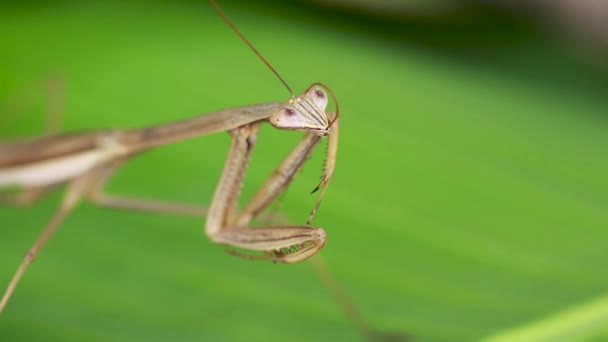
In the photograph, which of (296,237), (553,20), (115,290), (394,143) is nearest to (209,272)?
(115,290)

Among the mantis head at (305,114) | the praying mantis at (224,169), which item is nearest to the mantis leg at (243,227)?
the praying mantis at (224,169)

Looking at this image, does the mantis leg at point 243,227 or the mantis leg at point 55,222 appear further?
the mantis leg at point 55,222

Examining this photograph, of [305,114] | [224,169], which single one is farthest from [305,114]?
[224,169]

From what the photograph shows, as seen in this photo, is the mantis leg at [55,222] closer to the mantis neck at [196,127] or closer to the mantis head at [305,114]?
the mantis neck at [196,127]

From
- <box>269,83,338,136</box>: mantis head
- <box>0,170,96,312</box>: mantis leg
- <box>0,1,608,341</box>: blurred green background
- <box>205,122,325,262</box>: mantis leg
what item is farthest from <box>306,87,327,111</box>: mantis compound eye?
<box>0,170,96,312</box>: mantis leg

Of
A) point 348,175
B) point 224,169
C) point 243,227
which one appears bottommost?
point 243,227

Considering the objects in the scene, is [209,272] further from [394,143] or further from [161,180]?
[394,143]

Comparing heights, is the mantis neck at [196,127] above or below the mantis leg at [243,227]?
above

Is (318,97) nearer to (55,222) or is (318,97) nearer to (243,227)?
(243,227)
